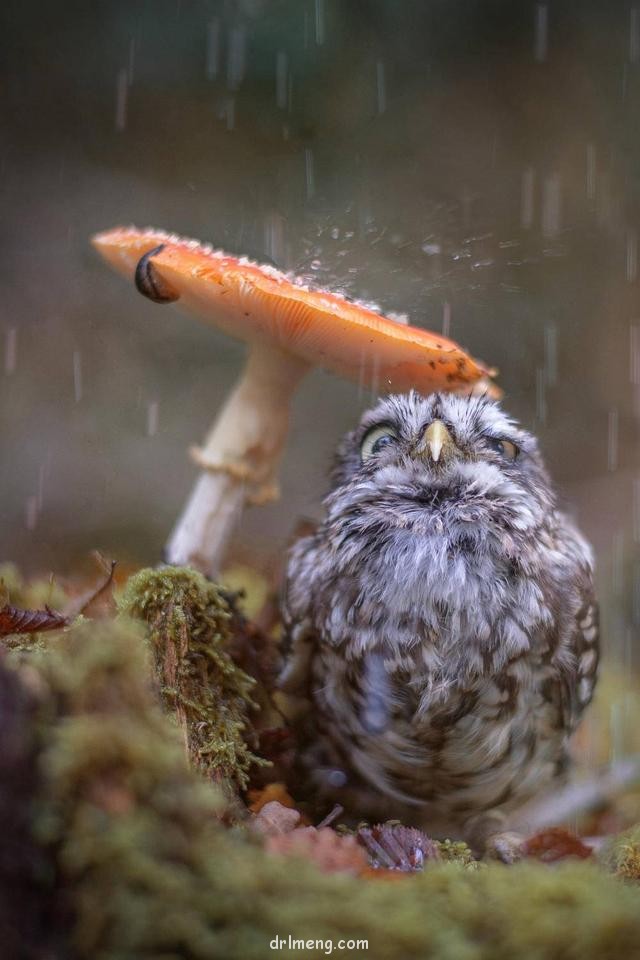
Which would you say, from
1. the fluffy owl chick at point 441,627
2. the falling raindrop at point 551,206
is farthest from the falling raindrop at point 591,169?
the fluffy owl chick at point 441,627

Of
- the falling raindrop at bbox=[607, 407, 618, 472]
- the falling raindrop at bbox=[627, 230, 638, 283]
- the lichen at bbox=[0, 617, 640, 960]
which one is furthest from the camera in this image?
the falling raindrop at bbox=[607, 407, 618, 472]

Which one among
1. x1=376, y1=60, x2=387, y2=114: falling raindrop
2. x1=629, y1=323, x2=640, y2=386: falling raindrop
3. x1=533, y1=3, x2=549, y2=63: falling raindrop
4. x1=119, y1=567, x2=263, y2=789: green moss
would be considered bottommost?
x1=119, y1=567, x2=263, y2=789: green moss

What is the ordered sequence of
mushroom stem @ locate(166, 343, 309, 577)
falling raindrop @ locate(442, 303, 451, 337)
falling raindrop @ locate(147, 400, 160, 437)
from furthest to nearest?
falling raindrop @ locate(147, 400, 160, 437), mushroom stem @ locate(166, 343, 309, 577), falling raindrop @ locate(442, 303, 451, 337)

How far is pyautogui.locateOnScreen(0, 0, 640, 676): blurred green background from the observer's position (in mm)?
5434

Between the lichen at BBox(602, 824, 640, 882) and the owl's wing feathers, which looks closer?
the lichen at BBox(602, 824, 640, 882)

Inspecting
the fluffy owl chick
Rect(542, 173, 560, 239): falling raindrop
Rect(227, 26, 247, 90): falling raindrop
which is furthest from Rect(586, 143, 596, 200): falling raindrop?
the fluffy owl chick

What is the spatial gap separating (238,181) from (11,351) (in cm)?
215

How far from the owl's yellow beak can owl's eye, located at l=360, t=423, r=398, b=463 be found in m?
0.15

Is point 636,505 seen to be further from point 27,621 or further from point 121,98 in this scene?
point 27,621

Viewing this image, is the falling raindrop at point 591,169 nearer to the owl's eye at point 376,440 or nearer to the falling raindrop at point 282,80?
the falling raindrop at point 282,80

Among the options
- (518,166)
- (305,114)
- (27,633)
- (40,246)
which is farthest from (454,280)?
(40,246)

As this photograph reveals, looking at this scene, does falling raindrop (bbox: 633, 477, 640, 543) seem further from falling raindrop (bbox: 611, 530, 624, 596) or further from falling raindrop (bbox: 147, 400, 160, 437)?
falling raindrop (bbox: 147, 400, 160, 437)

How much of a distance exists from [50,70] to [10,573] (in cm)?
473

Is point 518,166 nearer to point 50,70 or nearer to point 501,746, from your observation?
point 50,70
